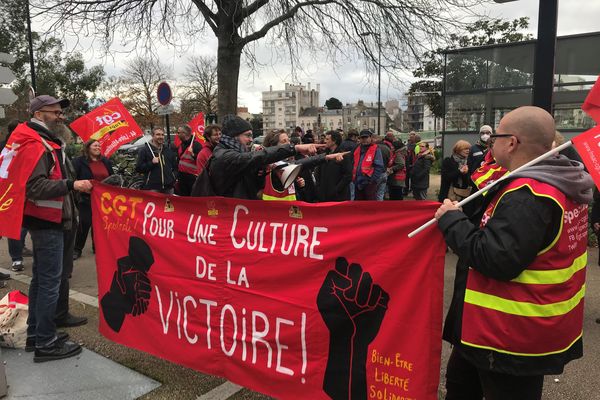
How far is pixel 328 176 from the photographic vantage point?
721cm

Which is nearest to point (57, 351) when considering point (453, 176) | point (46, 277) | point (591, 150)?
point (46, 277)

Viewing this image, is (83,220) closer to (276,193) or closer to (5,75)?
(276,193)

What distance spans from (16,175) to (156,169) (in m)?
4.44

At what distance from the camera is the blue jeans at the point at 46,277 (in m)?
3.54

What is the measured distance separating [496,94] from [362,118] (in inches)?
5144

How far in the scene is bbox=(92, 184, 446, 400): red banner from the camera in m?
2.29

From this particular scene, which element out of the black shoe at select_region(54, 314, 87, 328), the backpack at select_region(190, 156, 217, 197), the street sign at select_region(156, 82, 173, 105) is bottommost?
the black shoe at select_region(54, 314, 87, 328)

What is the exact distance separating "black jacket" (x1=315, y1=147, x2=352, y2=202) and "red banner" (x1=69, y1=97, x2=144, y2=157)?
2.93m

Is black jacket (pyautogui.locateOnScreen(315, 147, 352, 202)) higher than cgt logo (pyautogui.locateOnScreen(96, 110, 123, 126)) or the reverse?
the reverse

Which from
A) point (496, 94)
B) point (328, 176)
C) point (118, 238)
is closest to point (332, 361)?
point (118, 238)

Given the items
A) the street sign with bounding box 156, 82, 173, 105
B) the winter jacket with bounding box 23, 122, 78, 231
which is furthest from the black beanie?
the street sign with bounding box 156, 82, 173, 105

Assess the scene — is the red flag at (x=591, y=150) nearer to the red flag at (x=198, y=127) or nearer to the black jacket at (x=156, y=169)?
the black jacket at (x=156, y=169)

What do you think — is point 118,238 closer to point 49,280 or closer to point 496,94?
point 49,280

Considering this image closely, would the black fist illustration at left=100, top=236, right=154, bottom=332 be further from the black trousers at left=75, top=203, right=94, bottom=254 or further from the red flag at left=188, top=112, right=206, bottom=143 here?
the red flag at left=188, top=112, right=206, bottom=143
